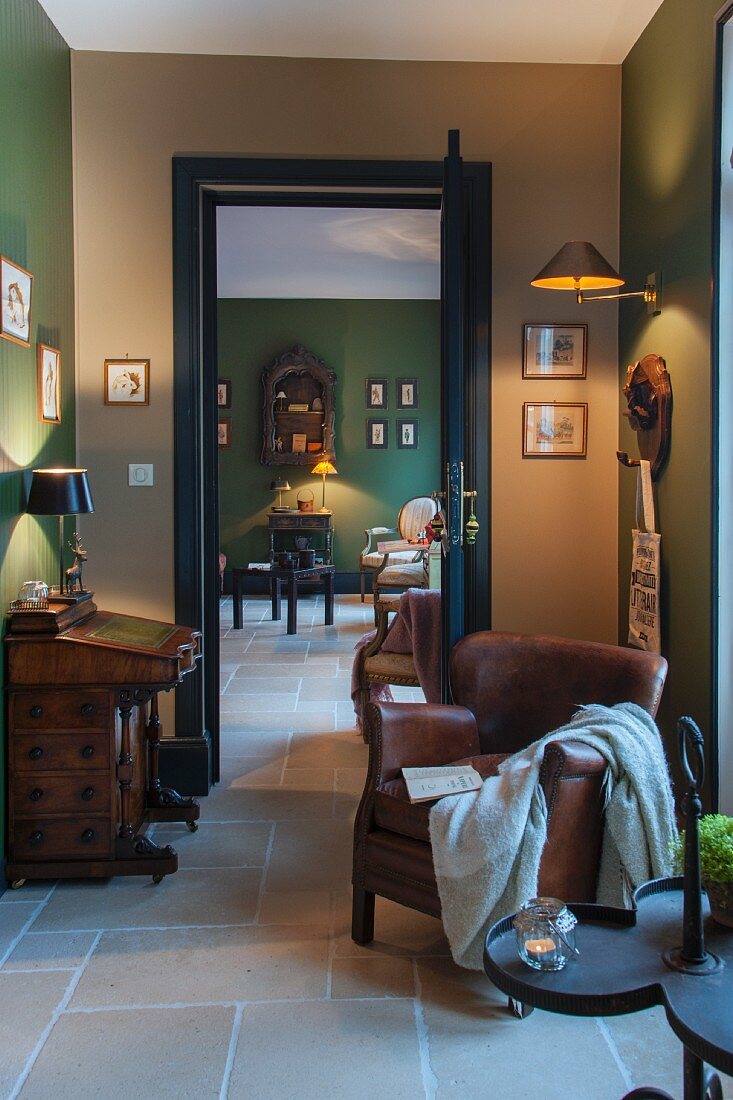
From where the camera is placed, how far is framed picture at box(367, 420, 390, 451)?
1063cm

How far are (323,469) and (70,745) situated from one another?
7269 millimetres

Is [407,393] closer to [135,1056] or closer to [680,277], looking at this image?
[680,277]

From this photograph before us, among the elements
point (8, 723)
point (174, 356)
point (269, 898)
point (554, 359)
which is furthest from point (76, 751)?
point (554, 359)

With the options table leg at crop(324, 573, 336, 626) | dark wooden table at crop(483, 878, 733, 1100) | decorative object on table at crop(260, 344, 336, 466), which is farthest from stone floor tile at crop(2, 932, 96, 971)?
decorative object on table at crop(260, 344, 336, 466)

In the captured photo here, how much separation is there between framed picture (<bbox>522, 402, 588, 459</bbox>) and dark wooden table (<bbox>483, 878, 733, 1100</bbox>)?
2488mm

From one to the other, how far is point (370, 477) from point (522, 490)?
6627 millimetres

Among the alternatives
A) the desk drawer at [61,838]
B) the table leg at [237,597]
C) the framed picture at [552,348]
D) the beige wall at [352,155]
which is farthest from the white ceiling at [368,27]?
the table leg at [237,597]

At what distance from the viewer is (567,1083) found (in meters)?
2.14

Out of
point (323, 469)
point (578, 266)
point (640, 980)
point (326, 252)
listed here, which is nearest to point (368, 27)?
point (578, 266)

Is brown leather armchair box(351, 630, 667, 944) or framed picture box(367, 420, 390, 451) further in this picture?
framed picture box(367, 420, 390, 451)

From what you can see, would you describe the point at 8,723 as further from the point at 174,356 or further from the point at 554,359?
the point at 554,359

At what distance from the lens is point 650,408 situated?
3.60 metres

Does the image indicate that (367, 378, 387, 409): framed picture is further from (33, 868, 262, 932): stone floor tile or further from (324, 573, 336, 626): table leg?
(33, 868, 262, 932): stone floor tile

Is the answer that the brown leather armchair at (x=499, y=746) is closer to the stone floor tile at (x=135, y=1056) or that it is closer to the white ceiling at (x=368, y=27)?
the stone floor tile at (x=135, y=1056)
